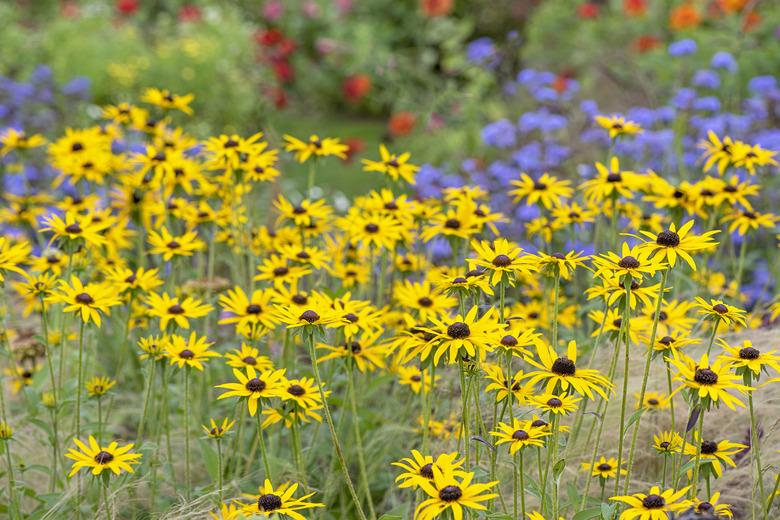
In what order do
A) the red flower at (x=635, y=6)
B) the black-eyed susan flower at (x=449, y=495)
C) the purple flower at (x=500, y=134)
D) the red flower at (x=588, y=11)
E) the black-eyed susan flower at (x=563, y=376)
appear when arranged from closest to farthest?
1. the black-eyed susan flower at (x=449, y=495)
2. the black-eyed susan flower at (x=563, y=376)
3. the purple flower at (x=500, y=134)
4. the red flower at (x=635, y=6)
5. the red flower at (x=588, y=11)

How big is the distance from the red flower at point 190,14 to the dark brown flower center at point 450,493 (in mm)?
8215

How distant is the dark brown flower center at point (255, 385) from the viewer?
176cm

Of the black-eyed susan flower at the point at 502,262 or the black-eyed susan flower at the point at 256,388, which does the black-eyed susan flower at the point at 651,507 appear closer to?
the black-eyed susan flower at the point at 502,262

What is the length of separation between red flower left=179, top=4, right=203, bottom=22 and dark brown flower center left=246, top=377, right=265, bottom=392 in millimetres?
7846

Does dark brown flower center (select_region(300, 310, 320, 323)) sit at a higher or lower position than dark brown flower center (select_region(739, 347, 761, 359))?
higher

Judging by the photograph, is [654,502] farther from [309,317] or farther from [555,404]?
[309,317]

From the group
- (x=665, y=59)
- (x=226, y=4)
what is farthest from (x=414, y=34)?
(x=665, y=59)

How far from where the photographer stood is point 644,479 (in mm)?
2395

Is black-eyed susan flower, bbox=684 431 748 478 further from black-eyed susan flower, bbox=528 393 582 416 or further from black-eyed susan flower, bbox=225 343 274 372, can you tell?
black-eyed susan flower, bbox=225 343 274 372

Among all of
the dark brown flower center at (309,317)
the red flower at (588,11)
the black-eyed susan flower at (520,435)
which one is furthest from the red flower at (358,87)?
the black-eyed susan flower at (520,435)

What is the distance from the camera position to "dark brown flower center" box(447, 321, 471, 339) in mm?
1675

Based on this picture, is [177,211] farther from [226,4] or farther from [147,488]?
[226,4]

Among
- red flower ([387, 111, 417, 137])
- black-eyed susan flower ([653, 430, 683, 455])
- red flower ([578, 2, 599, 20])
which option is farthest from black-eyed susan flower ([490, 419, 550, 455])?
red flower ([578, 2, 599, 20])

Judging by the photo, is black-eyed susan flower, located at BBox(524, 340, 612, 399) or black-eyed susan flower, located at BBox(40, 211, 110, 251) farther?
black-eyed susan flower, located at BBox(40, 211, 110, 251)
